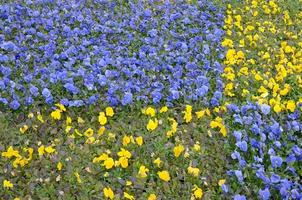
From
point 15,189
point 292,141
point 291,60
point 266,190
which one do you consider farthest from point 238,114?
point 15,189

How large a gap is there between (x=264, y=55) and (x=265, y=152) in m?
2.01

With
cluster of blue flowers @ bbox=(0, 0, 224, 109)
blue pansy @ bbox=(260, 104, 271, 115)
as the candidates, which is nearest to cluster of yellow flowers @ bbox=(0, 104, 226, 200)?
cluster of blue flowers @ bbox=(0, 0, 224, 109)

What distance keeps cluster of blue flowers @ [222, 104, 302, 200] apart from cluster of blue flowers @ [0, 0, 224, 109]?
1.54 ft

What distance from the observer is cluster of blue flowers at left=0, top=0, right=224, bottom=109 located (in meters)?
5.06

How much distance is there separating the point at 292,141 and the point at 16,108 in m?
2.64

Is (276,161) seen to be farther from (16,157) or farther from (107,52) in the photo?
(107,52)

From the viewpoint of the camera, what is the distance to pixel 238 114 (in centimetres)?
495

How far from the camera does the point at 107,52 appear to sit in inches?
223

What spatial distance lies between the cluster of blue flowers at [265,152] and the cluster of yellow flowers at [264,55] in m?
0.24

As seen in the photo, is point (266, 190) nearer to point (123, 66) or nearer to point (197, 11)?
point (123, 66)

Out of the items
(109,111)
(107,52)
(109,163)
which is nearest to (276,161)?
(109,163)

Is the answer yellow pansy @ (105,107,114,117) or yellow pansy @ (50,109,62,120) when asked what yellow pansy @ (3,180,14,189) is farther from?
yellow pansy @ (105,107,114,117)

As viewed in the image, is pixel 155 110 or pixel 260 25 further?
pixel 260 25

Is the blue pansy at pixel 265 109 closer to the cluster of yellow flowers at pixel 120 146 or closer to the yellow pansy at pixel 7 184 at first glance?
the cluster of yellow flowers at pixel 120 146
